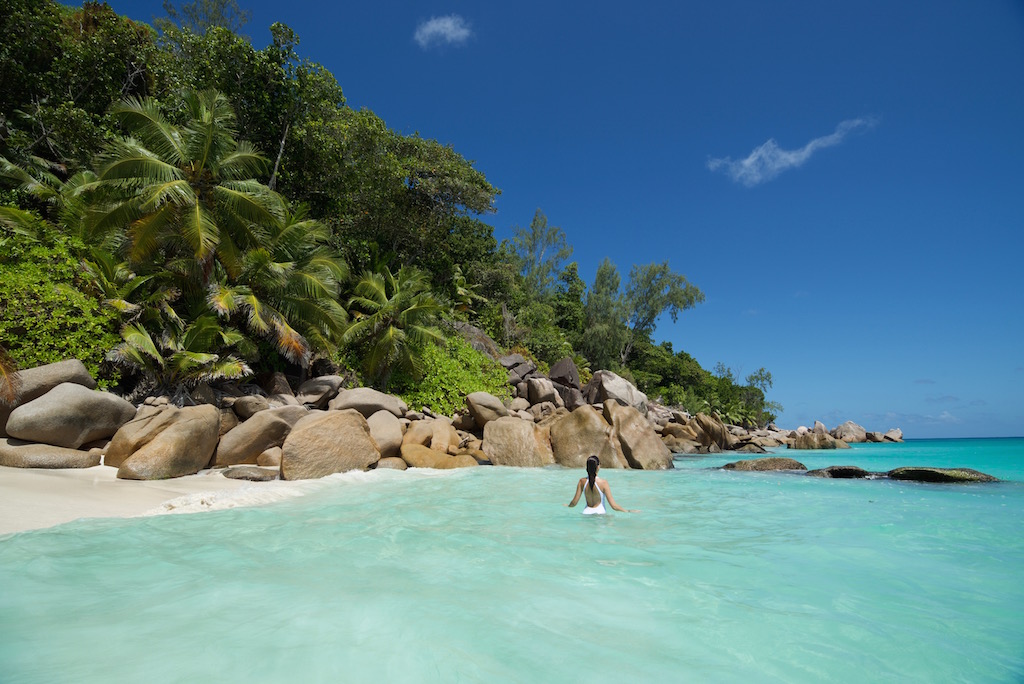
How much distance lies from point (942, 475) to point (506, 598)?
44.4 ft

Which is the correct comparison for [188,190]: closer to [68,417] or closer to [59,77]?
[68,417]

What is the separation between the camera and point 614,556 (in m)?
4.97

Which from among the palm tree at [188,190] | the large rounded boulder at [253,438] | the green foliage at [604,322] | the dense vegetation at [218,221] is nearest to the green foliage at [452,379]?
the dense vegetation at [218,221]

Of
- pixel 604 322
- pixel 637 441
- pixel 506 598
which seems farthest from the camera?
pixel 604 322

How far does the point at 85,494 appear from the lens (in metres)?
6.57

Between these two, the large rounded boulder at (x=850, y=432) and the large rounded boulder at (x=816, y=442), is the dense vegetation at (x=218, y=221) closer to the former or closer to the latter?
the large rounded boulder at (x=816, y=442)

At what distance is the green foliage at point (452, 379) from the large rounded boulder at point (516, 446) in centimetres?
346

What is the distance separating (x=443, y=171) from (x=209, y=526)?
19092 mm

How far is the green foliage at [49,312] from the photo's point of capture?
8945mm

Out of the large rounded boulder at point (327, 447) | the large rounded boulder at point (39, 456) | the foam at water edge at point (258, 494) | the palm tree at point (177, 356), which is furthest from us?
the palm tree at point (177, 356)

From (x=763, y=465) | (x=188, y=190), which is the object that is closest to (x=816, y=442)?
(x=763, y=465)

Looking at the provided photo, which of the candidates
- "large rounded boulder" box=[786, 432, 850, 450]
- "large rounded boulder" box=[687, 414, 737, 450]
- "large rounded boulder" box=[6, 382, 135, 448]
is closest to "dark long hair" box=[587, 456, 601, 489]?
"large rounded boulder" box=[6, 382, 135, 448]

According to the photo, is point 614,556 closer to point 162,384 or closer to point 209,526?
point 209,526

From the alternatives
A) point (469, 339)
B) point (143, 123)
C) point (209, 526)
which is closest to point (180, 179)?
point (143, 123)
